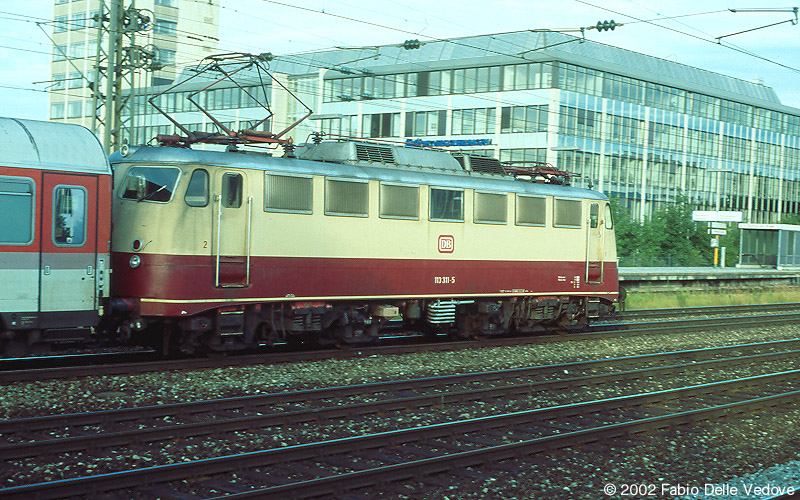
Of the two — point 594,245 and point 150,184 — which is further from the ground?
point 150,184

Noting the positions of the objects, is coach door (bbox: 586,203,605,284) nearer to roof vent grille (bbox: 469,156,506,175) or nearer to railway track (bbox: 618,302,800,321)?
roof vent grille (bbox: 469,156,506,175)

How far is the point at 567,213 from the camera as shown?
2108 centimetres

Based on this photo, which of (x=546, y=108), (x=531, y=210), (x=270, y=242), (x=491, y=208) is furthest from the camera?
(x=546, y=108)

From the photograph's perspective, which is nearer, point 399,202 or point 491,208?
point 399,202

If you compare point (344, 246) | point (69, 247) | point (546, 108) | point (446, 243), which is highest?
point (546, 108)

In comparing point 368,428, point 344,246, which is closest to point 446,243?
point 344,246

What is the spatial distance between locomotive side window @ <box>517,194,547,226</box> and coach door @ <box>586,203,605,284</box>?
168 cm

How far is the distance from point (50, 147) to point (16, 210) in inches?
45.2

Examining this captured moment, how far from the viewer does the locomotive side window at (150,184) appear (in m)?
14.7

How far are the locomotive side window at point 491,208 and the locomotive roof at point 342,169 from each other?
0.57 feet

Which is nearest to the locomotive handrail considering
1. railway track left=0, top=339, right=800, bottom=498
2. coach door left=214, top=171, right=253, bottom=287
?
coach door left=214, top=171, right=253, bottom=287

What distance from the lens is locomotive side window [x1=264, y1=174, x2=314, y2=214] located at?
15.6 metres

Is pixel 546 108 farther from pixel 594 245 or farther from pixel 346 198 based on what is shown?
pixel 346 198

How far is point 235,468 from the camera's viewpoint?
8836 millimetres
